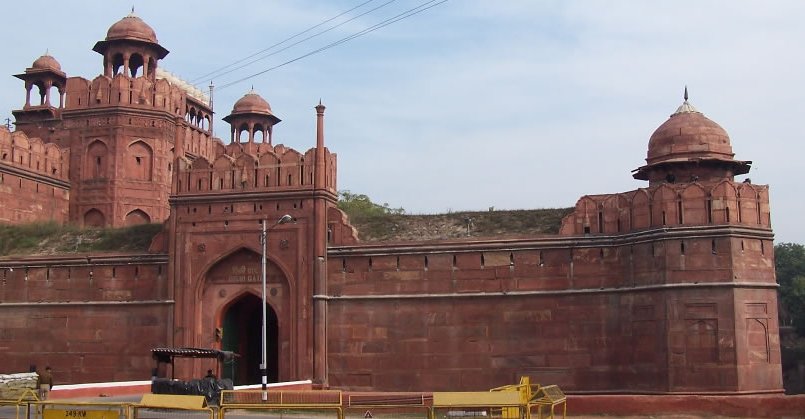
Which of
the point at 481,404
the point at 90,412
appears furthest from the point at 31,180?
the point at 481,404

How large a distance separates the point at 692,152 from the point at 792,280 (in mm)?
42986

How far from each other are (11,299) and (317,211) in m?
11.3

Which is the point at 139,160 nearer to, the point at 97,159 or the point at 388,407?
the point at 97,159

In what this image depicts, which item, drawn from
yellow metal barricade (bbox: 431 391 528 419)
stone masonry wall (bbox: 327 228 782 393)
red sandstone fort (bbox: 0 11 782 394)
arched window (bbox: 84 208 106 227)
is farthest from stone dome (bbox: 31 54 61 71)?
yellow metal barricade (bbox: 431 391 528 419)

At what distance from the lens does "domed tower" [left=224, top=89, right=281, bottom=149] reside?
47250 mm

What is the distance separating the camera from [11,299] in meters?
33.3

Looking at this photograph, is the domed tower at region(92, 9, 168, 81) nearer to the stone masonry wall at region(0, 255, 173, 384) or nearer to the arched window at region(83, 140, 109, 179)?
the arched window at region(83, 140, 109, 179)

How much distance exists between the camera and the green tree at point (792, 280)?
62.6 metres

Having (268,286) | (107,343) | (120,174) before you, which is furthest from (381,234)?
(120,174)

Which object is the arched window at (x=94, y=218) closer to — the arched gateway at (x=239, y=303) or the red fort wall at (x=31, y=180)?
the red fort wall at (x=31, y=180)

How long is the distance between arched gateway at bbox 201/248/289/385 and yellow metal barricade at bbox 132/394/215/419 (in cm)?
1469

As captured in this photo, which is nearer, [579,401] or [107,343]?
[579,401]

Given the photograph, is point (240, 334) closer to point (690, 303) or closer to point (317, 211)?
point (317, 211)

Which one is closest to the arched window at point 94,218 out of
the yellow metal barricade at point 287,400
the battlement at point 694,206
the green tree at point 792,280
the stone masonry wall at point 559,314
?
the stone masonry wall at point 559,314
